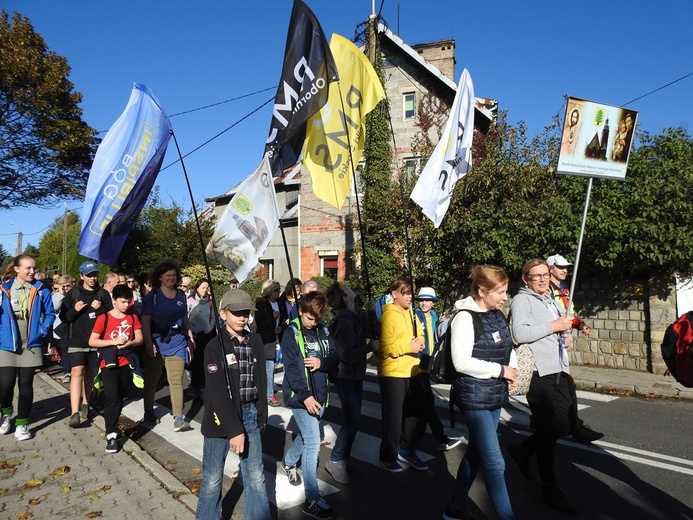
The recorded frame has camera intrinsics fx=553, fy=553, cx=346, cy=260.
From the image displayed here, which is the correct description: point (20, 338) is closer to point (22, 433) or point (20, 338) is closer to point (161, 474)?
point (22, 433)

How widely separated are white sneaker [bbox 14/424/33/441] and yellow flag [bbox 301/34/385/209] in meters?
4.26

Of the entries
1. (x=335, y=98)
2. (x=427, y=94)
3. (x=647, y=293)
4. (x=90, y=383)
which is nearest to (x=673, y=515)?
(x=335, y=98)

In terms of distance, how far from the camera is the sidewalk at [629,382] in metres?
9.09

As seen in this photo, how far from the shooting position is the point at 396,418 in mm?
5059

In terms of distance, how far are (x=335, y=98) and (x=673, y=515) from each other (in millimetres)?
5285

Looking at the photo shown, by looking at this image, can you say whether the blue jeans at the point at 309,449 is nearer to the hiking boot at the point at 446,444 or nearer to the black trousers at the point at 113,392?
the hiking boot at the point at 446,444

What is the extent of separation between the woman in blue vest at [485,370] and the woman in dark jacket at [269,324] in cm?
490

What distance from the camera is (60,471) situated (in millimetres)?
5191

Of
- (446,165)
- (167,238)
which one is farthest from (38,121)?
(446,165)

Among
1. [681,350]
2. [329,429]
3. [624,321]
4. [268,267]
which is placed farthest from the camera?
[268,267]

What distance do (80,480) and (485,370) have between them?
12.4 feet

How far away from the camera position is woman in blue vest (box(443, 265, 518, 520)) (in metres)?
3.66

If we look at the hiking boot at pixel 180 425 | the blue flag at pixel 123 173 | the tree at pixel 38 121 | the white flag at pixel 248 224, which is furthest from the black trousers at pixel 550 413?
the tree at pixel 38 121

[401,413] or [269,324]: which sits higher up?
[269,324]
